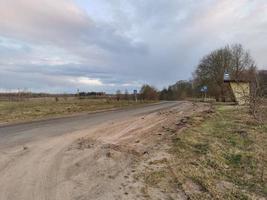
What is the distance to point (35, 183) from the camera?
6535mm

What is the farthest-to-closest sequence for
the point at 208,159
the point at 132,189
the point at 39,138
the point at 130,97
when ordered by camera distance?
the point at 130,97 → the point at 39,138 → the point at 208,159 → the point at 132,189

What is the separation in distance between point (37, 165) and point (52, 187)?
2026 mm

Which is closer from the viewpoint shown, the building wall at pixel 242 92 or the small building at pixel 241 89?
the building wall at pixel 242 92

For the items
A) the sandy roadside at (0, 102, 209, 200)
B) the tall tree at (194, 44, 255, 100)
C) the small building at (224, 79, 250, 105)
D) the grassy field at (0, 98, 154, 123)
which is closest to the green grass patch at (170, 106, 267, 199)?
the sandy roadside at (0, 102, 209, 200)

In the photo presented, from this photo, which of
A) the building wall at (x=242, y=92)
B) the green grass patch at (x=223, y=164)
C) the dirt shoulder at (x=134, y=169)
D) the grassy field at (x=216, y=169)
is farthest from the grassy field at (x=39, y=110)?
the grassy field at (x=216, y=169)

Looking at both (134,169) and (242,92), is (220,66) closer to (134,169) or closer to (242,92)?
(242,92)

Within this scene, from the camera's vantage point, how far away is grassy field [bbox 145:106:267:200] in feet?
20.8

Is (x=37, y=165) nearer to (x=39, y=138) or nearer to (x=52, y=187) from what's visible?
(x=52, y=187)

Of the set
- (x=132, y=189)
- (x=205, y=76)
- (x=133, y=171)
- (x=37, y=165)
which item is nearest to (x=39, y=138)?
(x=37, y=165)

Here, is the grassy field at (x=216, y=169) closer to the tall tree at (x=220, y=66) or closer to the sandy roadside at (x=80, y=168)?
the sandy roadside at (x=80, y=168)

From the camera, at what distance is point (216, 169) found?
805 cm

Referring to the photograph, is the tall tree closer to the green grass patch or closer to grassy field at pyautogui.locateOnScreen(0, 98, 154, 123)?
grassy field at pyautogui.locateOnScreen(0, 98, 154, 123)

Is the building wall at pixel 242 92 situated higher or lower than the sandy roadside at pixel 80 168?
higher

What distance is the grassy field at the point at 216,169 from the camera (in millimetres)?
6328
